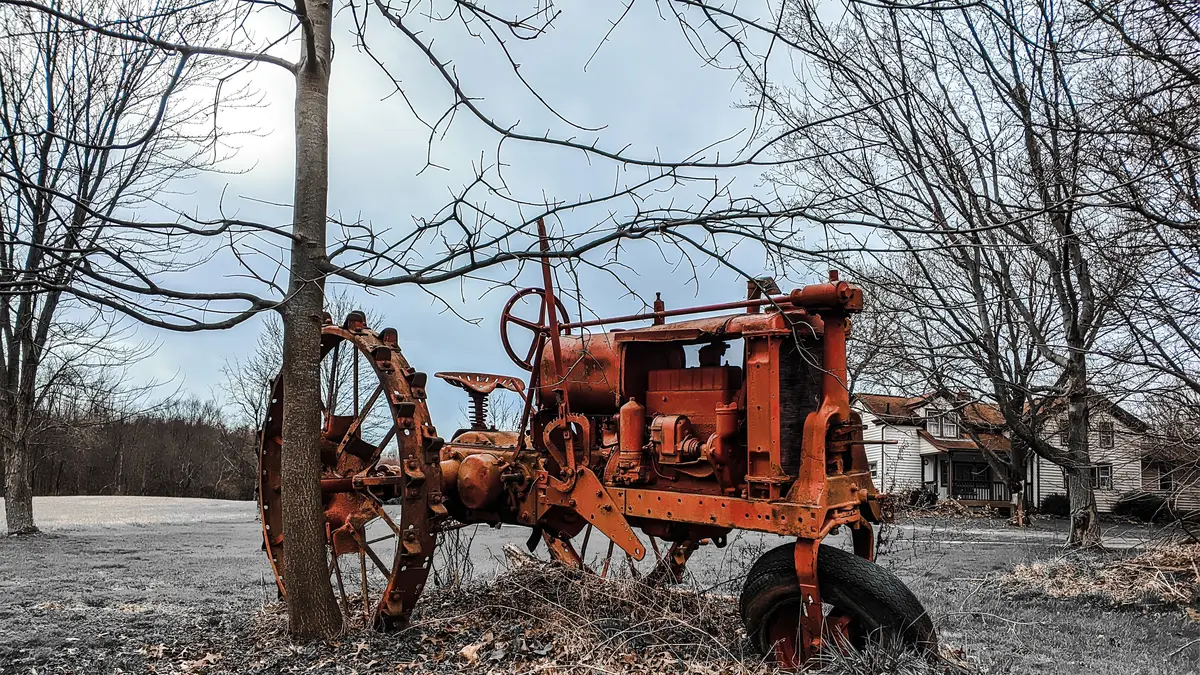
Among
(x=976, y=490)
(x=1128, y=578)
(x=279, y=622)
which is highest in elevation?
(x=279, y=622)

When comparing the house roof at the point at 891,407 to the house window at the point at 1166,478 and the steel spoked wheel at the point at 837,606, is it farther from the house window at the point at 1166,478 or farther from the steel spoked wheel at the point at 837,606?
the steel spoked wheel at the point at 837,606

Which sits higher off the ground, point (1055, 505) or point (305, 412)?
point (305, 412)

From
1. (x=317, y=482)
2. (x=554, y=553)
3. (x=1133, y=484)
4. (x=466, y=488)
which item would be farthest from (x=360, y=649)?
(x=1133, y=484)

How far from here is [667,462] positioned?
5449 millimetres

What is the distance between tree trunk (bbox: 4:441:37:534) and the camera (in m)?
13.7

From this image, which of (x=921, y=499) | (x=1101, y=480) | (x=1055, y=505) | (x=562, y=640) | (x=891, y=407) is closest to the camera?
(x=562, y=640)

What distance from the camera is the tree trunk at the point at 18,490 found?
13.7 m

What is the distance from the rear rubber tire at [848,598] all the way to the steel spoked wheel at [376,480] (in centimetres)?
205

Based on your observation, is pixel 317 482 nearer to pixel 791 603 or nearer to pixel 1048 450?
pixel 791 603

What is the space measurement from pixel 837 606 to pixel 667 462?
139 centimetres

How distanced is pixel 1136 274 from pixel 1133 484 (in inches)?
1267

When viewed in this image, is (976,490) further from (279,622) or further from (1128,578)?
(279,622)

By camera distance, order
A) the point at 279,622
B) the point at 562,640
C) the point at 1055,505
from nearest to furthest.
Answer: the point at 562,640
the point at 279,622
the point at 1055,505

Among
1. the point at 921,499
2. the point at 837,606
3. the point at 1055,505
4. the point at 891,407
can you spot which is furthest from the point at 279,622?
the point at 1055,505
